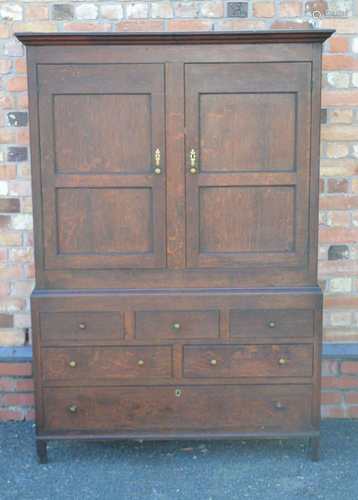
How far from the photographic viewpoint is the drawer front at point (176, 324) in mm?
2775

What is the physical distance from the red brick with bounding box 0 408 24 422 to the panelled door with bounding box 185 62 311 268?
140 cm

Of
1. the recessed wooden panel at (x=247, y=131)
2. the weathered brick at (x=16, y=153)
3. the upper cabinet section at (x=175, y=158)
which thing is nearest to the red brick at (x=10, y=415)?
the upper cabinet section at (x=175, y=158)

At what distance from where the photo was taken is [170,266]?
2.75 metres

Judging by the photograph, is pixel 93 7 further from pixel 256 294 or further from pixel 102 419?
pixel 102 419

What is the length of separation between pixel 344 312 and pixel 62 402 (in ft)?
5.06

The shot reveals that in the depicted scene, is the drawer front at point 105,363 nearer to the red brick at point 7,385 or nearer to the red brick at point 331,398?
the red brick at point 7,385

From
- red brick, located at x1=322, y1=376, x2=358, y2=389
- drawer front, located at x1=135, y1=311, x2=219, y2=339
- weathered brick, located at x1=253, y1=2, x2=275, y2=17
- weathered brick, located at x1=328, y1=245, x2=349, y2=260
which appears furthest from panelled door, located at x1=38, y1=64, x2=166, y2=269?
Answer: red brick, located at x1=322, y1=376, x2=358, y2=389

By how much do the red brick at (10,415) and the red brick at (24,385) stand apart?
0.43 feet

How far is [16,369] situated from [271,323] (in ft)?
4.72

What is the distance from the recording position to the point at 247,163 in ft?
8.81

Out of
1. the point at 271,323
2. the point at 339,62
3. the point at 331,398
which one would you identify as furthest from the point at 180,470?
the point at 339,62

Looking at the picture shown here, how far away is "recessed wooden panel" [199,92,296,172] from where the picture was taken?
265cm

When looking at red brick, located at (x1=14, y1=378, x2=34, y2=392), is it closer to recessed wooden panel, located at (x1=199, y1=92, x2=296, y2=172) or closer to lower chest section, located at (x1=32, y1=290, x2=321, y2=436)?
lower chest section, located at (x1=32, y1=290, x2=321, y2=436)

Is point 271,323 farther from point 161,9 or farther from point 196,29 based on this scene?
point 161,9
